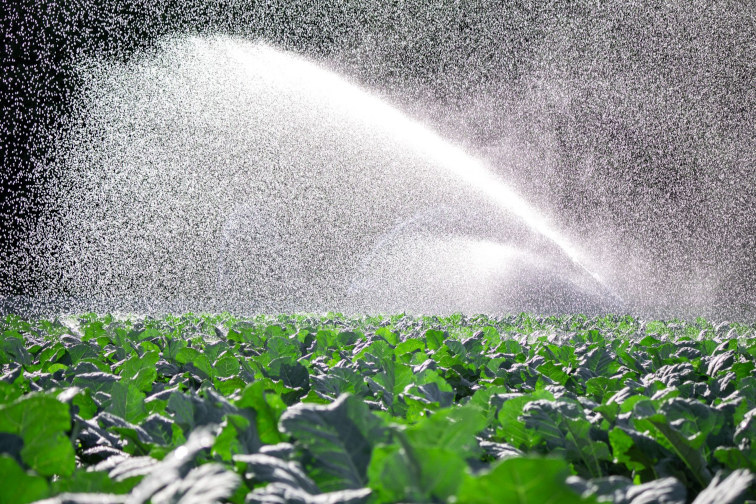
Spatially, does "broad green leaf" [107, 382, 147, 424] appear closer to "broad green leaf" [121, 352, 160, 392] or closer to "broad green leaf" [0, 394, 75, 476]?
"broad green leaf" [121, 352, 160, 392]

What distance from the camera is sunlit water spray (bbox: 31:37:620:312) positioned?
1986cm

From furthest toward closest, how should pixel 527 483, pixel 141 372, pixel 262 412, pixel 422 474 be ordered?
pixel 141 372
pixel 262 412
pixel 422 474
pixel 527 483

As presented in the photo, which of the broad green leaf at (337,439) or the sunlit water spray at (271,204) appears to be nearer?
the broad green leaf at (337,439)

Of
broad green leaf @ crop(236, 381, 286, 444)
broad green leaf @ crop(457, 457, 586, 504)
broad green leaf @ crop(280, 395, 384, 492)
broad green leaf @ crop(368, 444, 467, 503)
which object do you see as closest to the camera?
broad green leaf @ crop(457, 457, 586, 504)

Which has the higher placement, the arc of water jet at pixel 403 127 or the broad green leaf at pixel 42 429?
the arc of water jet at pixel 403 127

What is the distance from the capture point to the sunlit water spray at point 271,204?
19.9 m

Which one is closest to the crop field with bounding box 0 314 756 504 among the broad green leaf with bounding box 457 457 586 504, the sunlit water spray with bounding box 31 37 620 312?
the broad green leaf with bounding box 457 457 586 504

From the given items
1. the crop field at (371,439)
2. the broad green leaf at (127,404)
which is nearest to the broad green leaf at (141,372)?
the crop field at (371,439)

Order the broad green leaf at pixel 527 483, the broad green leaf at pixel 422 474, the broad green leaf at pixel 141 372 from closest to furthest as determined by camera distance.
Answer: the broad green leaf at pixel 527 483
the broad green leaf at pixel 422 474
the broad green leaf at pixel 141 372

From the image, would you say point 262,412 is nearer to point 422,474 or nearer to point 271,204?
point 422,474

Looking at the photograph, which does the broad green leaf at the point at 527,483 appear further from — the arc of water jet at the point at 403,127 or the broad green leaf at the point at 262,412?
the arc of water jet at the point at 403,127

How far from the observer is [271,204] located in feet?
95.8

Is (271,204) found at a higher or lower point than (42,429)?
higher

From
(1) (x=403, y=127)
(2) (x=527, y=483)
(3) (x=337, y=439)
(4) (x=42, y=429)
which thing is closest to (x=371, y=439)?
(3) (x=337, y=439)
